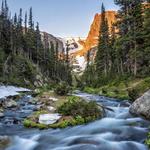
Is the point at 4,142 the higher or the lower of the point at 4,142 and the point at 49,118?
the lower

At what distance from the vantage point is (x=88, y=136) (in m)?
15.8

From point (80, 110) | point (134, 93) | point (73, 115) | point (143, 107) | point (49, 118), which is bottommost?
point (49, 118)

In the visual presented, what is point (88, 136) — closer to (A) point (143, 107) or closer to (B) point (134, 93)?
(A) point (143, 107)

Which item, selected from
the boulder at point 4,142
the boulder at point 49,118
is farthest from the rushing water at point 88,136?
the boulder at point 49,118

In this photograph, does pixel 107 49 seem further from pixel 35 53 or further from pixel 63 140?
pixel 63 140

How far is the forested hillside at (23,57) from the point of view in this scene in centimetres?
6775

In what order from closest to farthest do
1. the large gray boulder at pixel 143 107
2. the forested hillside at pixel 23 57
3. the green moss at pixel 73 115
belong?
the green moss at pixel 73 115 < the large gray boulder at pixel 143 107 < the forested hillside at pixel 23 57

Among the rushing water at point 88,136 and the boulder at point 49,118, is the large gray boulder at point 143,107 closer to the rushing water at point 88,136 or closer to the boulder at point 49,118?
the rushing water at point 88,136

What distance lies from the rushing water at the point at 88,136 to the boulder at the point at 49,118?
118 cm

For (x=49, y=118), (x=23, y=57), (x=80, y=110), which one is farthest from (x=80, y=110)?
(x=23, y=57)

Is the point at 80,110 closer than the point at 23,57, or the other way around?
the point at 80,110

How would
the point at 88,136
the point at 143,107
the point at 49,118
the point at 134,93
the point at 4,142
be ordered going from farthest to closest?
the point at 134,93
the point at 143,107
the point at 49,118
the point at 88,136
the point at 4,142

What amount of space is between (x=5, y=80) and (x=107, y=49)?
2559cm

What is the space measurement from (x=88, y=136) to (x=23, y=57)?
69743 mm
